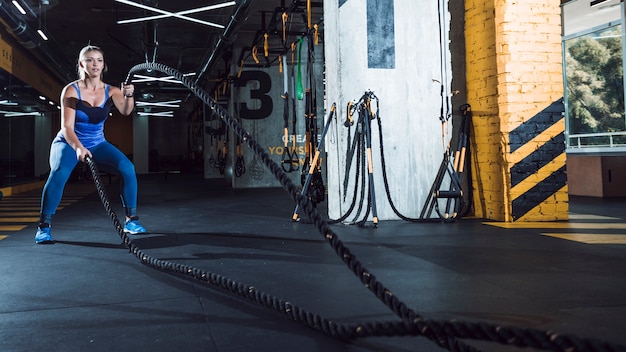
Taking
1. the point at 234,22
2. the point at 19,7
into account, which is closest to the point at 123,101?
the point at 234,22

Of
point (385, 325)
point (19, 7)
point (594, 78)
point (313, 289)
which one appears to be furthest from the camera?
point (594, 78)

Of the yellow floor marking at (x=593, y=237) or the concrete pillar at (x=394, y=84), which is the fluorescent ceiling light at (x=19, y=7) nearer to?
the concrete pillar at (x=394, y=84)

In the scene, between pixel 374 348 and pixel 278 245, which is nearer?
pixel 374 348

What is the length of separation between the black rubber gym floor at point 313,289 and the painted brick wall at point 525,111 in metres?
0.48

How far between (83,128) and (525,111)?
3916 millimetres

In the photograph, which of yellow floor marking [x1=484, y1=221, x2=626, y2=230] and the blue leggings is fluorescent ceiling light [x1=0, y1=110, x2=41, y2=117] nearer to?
the blue leggings

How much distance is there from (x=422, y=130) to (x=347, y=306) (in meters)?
3.28

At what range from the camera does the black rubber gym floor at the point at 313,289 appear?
1.59 meters

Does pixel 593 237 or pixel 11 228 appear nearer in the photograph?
pixel 593 237

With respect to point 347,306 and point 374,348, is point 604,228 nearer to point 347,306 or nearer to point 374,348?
point 347,306

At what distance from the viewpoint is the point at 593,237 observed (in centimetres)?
368

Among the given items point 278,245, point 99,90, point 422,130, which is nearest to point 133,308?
point 278,245

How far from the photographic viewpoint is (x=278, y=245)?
3.59m

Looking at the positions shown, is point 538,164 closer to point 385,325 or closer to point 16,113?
point 385,325
